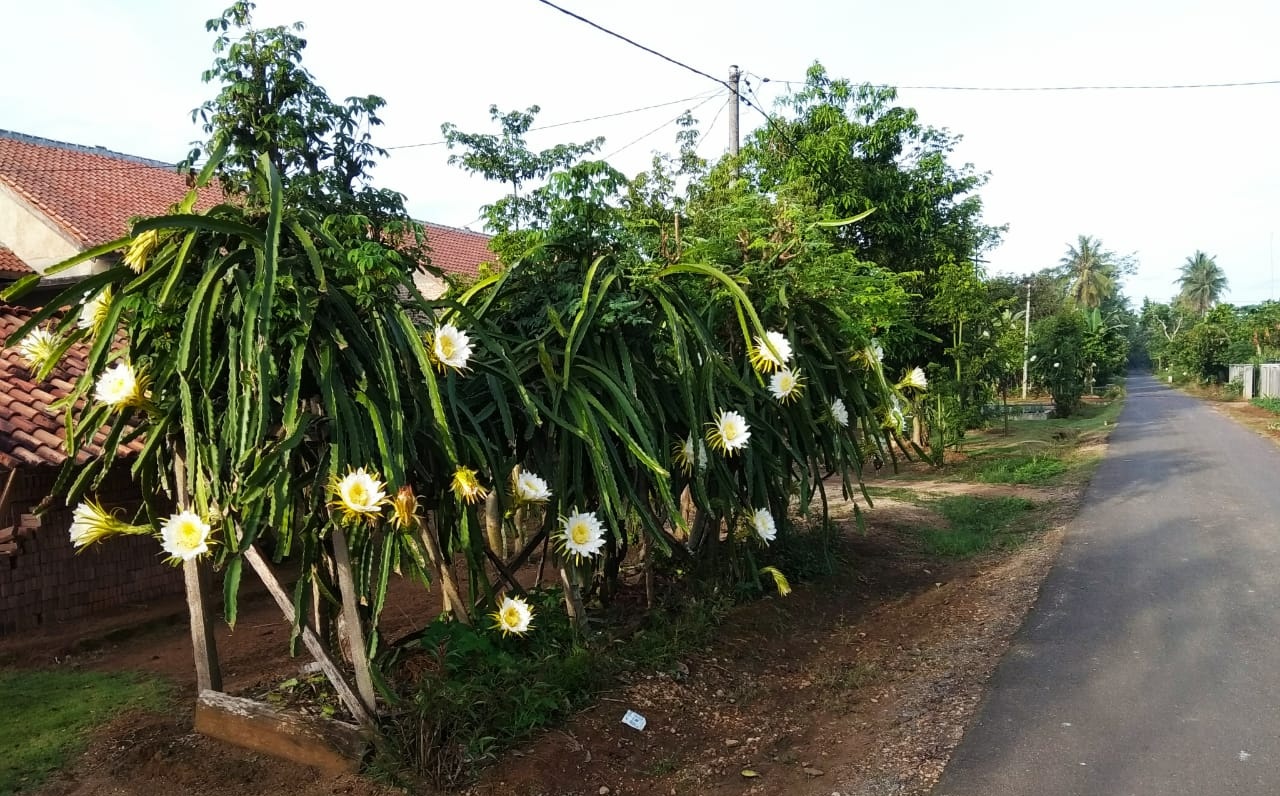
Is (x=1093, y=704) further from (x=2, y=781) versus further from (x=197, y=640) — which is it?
(x=2, y=781)

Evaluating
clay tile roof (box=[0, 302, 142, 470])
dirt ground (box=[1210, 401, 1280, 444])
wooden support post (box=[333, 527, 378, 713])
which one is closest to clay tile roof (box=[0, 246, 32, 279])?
clay tile roof (box=[0, 302, 142, 470])

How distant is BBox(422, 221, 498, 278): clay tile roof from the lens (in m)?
17.6

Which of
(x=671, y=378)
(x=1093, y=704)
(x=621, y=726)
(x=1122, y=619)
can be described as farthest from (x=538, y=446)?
(x=1122, y=619)

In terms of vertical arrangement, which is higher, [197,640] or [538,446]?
[538,446]

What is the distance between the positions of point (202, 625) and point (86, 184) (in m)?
10.3

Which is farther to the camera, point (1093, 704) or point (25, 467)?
point (25, 467)

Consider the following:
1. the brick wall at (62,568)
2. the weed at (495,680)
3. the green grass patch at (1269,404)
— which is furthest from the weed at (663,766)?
the green grass patch at (1269,404)

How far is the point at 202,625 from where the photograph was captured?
409 centimetres

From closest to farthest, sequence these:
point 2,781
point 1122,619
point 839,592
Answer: point 2,781 < point 1122,619 < point 839,592

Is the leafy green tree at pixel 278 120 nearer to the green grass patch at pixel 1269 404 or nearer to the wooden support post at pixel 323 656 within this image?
the wooden support post at pixel 323 656

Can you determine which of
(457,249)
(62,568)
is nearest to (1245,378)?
(457,249)

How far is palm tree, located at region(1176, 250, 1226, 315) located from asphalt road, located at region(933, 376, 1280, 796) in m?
74.5

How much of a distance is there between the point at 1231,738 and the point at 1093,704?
25.7 inches

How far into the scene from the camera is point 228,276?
369cm
